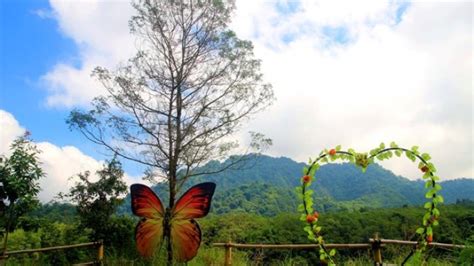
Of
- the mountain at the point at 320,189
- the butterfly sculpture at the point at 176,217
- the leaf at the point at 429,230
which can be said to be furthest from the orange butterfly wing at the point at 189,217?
the mountain at the point at 320,189

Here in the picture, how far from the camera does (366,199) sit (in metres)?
32.5

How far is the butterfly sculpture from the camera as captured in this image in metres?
5.07

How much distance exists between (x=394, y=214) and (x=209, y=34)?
9074mm

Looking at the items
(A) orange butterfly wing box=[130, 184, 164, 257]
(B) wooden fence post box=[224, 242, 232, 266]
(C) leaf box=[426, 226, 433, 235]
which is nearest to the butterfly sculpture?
(A) orange butterfly wing box=[130, 184, 164, 257]

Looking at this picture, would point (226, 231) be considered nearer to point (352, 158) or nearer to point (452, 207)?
point (452, 207)

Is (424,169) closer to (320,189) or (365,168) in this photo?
(365,168)

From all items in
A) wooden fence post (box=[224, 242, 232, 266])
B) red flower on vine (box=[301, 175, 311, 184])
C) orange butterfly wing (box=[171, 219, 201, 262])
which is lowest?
wooden fence post (box=[224, 242, 232, 266])

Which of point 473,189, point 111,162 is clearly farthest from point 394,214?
point 473,189

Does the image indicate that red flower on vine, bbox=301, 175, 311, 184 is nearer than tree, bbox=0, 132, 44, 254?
Yes

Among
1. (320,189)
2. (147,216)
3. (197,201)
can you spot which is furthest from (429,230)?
(320,189)

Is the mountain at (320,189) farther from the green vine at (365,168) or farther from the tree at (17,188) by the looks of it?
the green vine at (365,168)

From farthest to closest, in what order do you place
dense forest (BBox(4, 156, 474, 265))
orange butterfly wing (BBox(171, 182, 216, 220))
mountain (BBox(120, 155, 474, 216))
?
mountain (BBox(120, 155, 474, 216))
dense forest (BBox(4, 156, 474, 265))
orange butterfly wing (BBox(171, 182, 216, 220))

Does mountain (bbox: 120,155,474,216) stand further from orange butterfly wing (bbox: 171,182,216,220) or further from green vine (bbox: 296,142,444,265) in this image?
green vine (bbox: 296,142,444,265)

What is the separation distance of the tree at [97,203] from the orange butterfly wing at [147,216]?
2.91 meters
